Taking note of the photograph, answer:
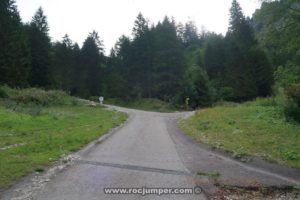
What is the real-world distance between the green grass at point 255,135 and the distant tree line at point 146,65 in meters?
28.8

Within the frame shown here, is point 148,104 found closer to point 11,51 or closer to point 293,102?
point 11,51

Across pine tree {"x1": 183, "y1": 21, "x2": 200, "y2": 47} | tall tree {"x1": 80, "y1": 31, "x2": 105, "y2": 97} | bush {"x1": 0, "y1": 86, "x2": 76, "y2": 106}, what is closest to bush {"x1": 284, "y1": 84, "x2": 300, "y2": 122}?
bush {"x1": 0, "y1": 86, "x2": 76, "y2": 106}

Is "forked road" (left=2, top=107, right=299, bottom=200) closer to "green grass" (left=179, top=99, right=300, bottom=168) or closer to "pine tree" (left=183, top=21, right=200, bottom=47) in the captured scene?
"green grass" (left=179, top=99, right=300, bottom=168)

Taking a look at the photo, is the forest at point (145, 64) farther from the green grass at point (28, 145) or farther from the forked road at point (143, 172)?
the forked road at point (143, 172)

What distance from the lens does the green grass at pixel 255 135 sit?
1295cm

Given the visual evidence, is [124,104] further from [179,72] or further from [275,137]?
[275,137]

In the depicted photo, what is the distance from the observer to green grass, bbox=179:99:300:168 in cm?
Answer: 1295

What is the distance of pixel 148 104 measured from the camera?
186 feet

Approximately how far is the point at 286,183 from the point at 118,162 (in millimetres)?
5059

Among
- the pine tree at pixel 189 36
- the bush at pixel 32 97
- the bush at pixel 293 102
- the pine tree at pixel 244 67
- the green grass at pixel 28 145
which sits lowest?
the green grass at pixel 28 145

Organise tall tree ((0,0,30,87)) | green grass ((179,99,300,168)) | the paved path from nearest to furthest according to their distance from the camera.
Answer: the paved path → green grass ((179,99,300,168)) → tall tree ((0,0,30,87))

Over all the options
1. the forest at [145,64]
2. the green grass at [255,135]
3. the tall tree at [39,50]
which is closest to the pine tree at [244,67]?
the forest at [145,64]

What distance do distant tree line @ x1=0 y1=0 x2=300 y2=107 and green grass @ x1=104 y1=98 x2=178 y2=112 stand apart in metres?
1.69

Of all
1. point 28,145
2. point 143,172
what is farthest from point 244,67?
point 143,172
